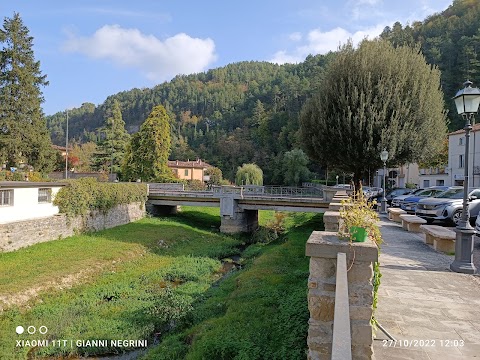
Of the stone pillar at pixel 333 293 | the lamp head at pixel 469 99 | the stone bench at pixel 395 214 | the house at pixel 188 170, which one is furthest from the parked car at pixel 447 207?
the house at pixel 188 170

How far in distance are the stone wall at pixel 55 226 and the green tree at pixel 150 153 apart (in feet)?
44.2

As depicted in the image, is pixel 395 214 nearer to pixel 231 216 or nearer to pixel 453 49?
pixel 231 216

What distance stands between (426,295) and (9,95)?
1487 inches

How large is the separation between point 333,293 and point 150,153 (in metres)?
39.6

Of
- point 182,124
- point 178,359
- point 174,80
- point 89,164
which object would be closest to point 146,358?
point 178,359

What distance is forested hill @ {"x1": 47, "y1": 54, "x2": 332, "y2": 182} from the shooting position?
77.1 meters

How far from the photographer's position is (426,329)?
16.0 feet

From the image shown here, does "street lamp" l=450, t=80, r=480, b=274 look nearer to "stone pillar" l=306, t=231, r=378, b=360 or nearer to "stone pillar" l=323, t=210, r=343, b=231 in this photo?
"stone pillar" l=323, t=210, r=343, b=231

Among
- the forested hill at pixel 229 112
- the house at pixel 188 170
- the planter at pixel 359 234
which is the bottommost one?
the planter at pixel 359 234

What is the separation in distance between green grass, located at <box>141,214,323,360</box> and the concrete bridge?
1356cm

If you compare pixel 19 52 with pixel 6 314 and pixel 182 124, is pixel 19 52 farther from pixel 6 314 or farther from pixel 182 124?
pixel 182 124

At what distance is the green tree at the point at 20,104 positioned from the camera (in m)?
31.8

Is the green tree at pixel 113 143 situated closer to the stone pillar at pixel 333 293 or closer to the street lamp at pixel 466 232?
the street lamp at pixel 466 232

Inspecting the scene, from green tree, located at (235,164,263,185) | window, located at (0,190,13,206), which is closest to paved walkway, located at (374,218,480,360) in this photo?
window, located at (0,190,13,206)
